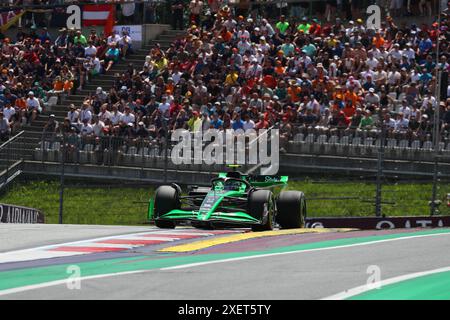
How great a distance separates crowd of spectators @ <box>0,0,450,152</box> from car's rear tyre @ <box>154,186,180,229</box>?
6571 mm

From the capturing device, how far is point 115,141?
28203mm

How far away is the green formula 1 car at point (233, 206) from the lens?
18.4 meters

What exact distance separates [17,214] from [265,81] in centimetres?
806

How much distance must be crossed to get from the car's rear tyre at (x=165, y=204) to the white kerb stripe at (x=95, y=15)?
1772cm

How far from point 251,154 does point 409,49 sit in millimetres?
5236

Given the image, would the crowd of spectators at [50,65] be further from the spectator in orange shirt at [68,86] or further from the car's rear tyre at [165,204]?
the car's rear tyre at [165,204]

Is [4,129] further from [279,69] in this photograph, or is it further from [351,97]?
[351,97]

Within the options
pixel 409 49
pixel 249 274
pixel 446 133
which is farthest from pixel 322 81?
pixel 249 274

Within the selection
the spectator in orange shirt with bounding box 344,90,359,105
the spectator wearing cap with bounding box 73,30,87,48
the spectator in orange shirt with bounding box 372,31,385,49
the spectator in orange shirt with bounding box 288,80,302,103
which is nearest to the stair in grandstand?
the spectator wearing cap with bounding box 73,30,87,48

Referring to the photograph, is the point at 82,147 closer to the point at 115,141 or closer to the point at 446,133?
the point at 115,141

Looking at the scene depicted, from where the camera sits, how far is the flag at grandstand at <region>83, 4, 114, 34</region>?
36.0m

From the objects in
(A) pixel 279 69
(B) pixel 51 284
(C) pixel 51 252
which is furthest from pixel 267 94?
(B) pixel 51 284

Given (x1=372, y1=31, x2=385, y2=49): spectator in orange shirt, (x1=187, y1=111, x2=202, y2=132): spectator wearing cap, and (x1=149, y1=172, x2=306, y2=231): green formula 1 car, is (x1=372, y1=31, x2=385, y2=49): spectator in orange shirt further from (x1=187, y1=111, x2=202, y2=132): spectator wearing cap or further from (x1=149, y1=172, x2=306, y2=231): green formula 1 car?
(x1=149, y1=172, x2=306, y2=231): green formula 1 car

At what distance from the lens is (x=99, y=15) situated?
36469mm
